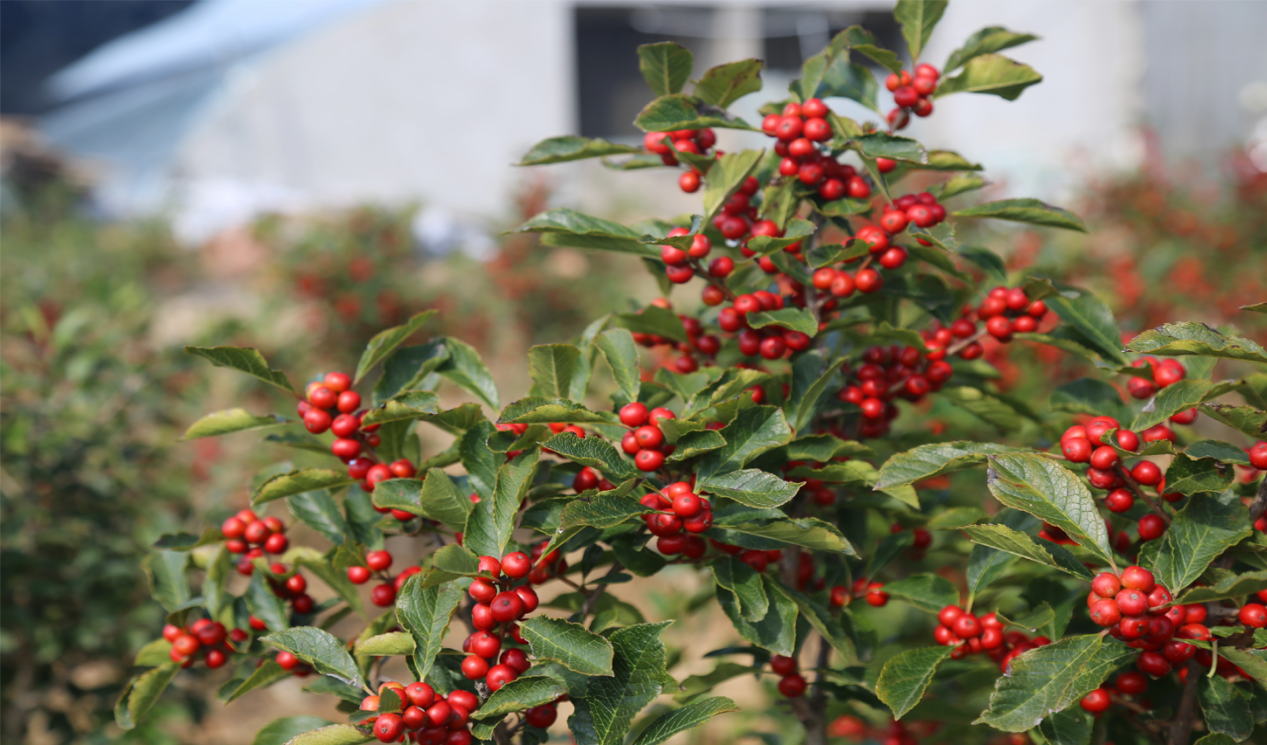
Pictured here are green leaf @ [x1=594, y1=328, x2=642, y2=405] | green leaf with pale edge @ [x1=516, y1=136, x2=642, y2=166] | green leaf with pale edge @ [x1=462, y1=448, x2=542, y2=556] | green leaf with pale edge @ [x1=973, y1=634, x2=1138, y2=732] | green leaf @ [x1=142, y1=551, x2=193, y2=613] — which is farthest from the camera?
green leaf @ [x1=142, y1=551, x2=193, y2=613]

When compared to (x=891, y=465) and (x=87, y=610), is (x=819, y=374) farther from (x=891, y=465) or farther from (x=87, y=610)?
(x=87, y=610)

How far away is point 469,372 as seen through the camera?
1.15 metres

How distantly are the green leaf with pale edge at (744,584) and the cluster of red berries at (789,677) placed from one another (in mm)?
229

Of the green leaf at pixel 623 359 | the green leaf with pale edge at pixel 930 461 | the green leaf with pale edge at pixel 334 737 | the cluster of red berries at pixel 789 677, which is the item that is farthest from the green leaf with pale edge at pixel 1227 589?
the green leaf with pale edge at pixel 334 737

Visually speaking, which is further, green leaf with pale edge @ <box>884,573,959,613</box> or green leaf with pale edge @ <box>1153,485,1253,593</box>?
green leaf with pale edge @ <box>884,573,959,613</box>

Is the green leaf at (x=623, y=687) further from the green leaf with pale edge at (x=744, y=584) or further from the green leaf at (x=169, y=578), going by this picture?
the green leaf at (x=169, y=578)

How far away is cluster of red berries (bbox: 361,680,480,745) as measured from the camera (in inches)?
32.4

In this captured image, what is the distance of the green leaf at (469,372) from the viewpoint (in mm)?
1129

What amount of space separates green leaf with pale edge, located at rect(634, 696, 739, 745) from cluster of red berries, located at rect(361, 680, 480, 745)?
18 centimetres

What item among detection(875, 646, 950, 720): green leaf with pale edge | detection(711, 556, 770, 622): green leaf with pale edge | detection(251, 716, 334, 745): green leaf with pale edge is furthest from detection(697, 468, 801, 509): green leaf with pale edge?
detection(251, 716, 334, 745): green leaf with pale edge

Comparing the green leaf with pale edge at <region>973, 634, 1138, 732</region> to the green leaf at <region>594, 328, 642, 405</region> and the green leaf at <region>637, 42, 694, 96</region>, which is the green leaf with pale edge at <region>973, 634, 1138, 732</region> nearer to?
the green leaf at <region>594, 328, 642, 405</region>

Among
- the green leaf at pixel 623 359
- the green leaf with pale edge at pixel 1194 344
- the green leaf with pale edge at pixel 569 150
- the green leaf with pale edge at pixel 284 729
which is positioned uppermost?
the green leaf with pale edge at pixel 569 150

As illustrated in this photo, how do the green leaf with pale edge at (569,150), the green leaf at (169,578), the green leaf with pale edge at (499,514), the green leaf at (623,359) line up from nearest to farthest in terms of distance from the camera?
the green leaf with pale edge at (499,514)
the green leaf at (623,359)
the green leaf with pale edge at (569,150)
the green leaf at (169,578)

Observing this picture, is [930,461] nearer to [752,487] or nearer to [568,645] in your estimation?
[752,487]
